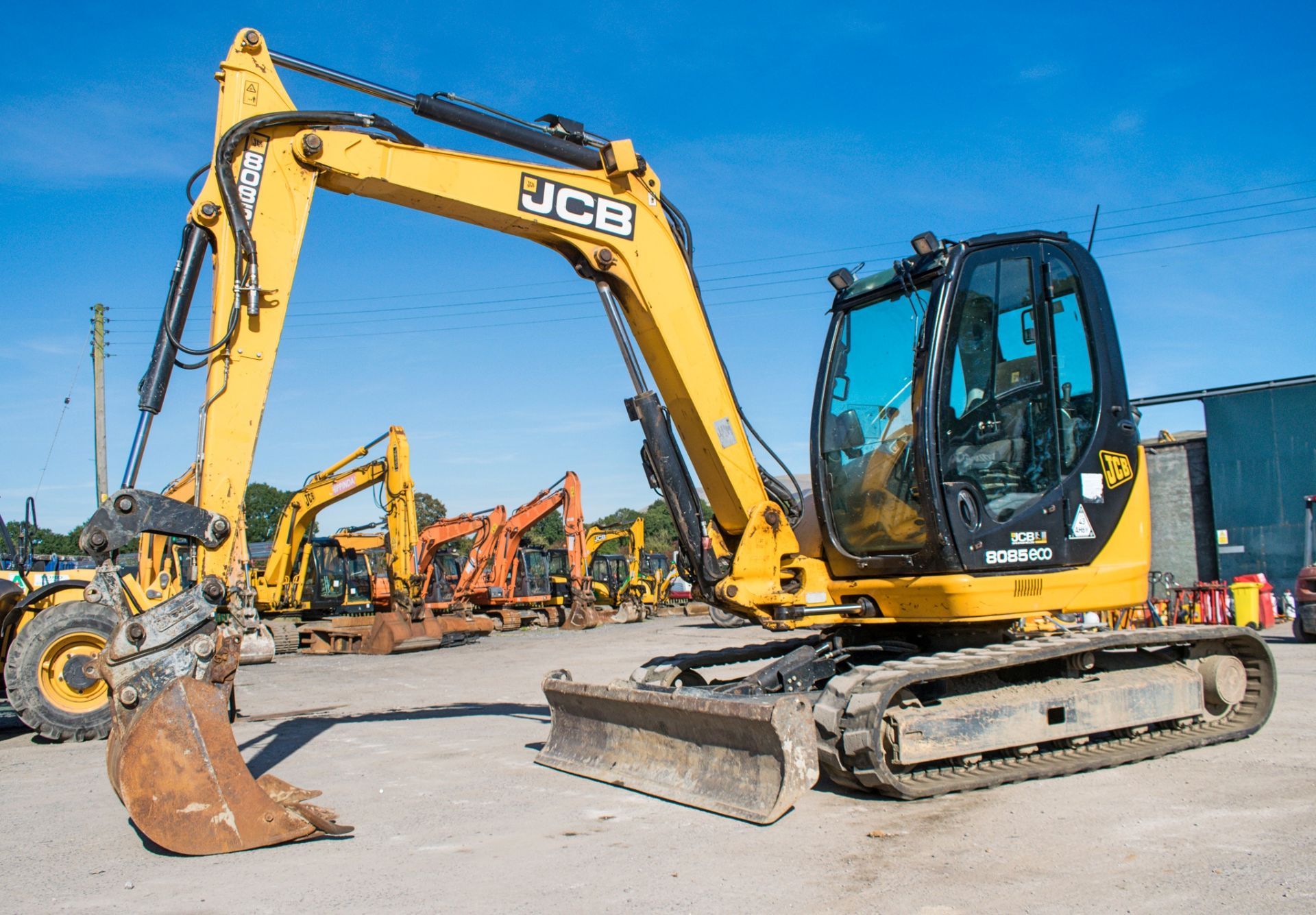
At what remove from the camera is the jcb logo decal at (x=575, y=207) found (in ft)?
21.3

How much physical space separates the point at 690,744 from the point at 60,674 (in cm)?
645

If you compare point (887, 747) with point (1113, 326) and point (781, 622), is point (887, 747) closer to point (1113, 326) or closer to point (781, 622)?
point (781, 622)

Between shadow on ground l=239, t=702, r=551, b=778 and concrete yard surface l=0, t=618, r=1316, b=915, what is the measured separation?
13.9 inches

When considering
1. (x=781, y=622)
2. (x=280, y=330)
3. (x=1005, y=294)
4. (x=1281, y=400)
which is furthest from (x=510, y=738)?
(x=1281, y=400)

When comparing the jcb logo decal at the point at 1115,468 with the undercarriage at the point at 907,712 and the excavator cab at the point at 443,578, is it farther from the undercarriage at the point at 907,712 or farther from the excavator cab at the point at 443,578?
the excavator cab at the point at 443,578

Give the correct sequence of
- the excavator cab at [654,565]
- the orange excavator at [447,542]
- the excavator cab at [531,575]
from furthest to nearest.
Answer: the excavator cab at [654,565] < the excavator cab at [531,575] < the orange excavator at [447,542]

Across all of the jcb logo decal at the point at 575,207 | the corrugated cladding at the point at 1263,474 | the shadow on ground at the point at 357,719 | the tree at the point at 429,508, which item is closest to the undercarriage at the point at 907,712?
the shadow on ground at the point at 357,719

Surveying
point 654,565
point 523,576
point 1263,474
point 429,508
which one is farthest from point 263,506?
point 1263,474

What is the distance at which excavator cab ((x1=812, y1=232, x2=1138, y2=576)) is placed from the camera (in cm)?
598

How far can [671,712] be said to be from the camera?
5.77m

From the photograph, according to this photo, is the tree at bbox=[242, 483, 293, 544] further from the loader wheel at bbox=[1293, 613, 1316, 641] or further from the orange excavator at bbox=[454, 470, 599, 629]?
the loader wheel at bbox=[1293, 613, 1316, 641]

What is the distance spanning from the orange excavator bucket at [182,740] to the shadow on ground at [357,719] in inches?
110

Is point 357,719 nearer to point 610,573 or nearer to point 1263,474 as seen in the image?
point 1263,474

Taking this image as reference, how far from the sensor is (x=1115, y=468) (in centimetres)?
654
